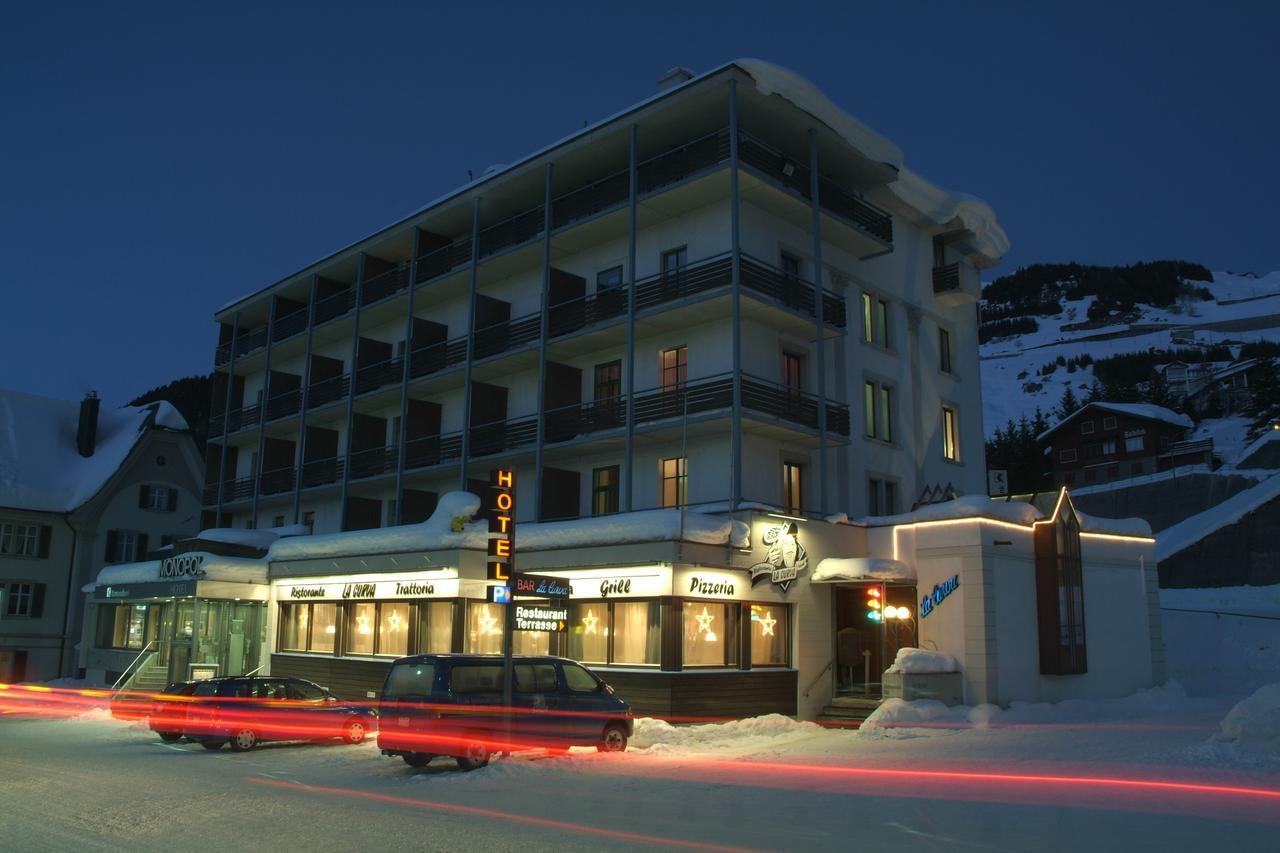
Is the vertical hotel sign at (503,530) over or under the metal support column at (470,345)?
under

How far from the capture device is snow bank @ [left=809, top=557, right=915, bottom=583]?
2669cm

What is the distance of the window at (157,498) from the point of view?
184 ft

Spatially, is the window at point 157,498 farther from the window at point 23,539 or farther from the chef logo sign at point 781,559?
the chef logo sign at point 781,559

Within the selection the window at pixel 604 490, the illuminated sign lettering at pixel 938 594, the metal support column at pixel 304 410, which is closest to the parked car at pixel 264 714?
the window at pixel 604 490

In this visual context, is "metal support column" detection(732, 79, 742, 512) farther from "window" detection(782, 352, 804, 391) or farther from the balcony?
the balcony

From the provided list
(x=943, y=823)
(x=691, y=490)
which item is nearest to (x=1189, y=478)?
(x=691, y=490)

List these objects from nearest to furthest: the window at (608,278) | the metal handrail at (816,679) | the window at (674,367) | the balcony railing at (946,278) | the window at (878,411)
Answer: the metal handrail at (816,679), the window at (674,367), the window at (608,278), the window at (878,411), the balcony railing at (946,278)

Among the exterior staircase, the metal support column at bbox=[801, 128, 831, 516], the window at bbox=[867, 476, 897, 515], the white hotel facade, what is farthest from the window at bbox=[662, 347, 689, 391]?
the exterior staircase

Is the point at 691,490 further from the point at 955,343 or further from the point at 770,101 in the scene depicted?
the point at 955,343

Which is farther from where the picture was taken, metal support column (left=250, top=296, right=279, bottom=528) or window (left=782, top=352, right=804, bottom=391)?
metal support column (left=250, top=296, right=279, bottom=528)

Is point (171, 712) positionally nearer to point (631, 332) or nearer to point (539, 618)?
point (539, 618)

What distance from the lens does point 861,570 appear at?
26781mm

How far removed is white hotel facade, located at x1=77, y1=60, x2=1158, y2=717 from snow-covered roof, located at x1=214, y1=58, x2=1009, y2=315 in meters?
0.13

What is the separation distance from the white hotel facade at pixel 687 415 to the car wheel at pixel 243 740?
26.3 feet
